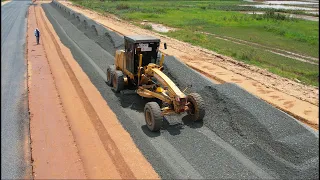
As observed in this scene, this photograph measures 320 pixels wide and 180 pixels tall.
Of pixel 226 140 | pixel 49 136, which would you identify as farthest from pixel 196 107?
pixel 49 136

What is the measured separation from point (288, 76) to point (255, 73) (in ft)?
6.06

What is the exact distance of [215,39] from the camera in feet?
99.2

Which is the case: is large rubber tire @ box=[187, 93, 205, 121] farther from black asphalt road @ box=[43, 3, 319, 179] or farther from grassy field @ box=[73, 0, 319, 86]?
grassy field @ box=[73, 0, 319, 86]

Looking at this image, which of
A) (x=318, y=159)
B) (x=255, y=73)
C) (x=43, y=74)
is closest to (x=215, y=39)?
(x=255, y=73)

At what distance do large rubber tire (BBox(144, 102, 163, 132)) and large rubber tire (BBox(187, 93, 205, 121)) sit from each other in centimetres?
126

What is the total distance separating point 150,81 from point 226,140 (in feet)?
12.4

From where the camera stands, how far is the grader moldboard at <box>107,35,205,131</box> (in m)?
9.91

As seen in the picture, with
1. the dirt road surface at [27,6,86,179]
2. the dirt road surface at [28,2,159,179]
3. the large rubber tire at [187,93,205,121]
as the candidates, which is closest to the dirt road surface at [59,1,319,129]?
the large rubber tire at [187,93,205,121]

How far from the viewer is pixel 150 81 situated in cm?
1189

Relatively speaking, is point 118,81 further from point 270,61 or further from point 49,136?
point 270,61

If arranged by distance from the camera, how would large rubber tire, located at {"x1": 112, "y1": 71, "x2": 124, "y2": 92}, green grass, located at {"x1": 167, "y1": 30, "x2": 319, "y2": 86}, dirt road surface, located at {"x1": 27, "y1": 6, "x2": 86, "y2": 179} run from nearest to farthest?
dirt road surface, located at {"x1": 27, "y1": 6, "x2": 86, "y2": 179} < large rubber tire, located at {"x1": 112, "y1": 71, "x2": 124, "y2": 92} < green grass, located at {"x1": 167, "y1": 30, "x2": 319, "y2": 86}

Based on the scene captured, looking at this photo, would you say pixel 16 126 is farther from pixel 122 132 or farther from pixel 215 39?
pixel 215 39

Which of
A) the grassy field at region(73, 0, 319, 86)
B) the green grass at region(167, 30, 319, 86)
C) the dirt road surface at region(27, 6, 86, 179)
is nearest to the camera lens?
the dirt road surface at region(27, 6, 86, 179)

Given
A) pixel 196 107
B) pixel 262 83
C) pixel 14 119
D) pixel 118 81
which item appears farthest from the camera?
pixel 262 83
